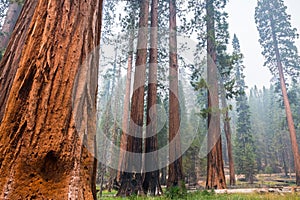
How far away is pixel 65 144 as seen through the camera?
147 cm

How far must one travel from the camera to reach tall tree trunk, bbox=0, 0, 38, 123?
1.95 meters

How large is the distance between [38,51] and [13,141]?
0.67 meters

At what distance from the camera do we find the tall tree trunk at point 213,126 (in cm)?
929

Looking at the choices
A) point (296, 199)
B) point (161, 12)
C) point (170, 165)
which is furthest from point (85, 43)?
point (161, 12)

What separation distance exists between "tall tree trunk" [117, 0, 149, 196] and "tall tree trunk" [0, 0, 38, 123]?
5.96m

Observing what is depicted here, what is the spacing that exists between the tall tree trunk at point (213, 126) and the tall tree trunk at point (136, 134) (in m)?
3.48

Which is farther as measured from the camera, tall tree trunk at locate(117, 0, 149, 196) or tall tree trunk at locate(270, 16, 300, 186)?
tall tree trunk at locate(270, 16, 300, 186)

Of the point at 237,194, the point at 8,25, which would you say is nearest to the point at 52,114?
the point at 237,194

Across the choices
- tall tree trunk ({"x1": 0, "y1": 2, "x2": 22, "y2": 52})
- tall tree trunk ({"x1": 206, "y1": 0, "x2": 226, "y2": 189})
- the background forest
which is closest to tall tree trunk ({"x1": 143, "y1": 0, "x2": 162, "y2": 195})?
the background forest

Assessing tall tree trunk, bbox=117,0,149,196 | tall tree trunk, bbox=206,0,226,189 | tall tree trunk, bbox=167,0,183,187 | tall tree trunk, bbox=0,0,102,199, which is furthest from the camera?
tall tree trunk, bbox=206,0,226,189

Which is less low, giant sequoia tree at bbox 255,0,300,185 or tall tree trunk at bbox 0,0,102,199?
giant sequoia tree at bbox 255,0,300,185

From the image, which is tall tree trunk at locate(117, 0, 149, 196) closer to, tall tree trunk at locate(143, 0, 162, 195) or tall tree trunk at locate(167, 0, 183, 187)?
tall tree trunk at locate(143, 0, 162, 195)

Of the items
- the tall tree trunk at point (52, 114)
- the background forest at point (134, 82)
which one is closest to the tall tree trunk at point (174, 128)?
the background forest at point (134, 82)

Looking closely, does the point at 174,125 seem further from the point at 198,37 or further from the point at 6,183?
the point at 6,183
